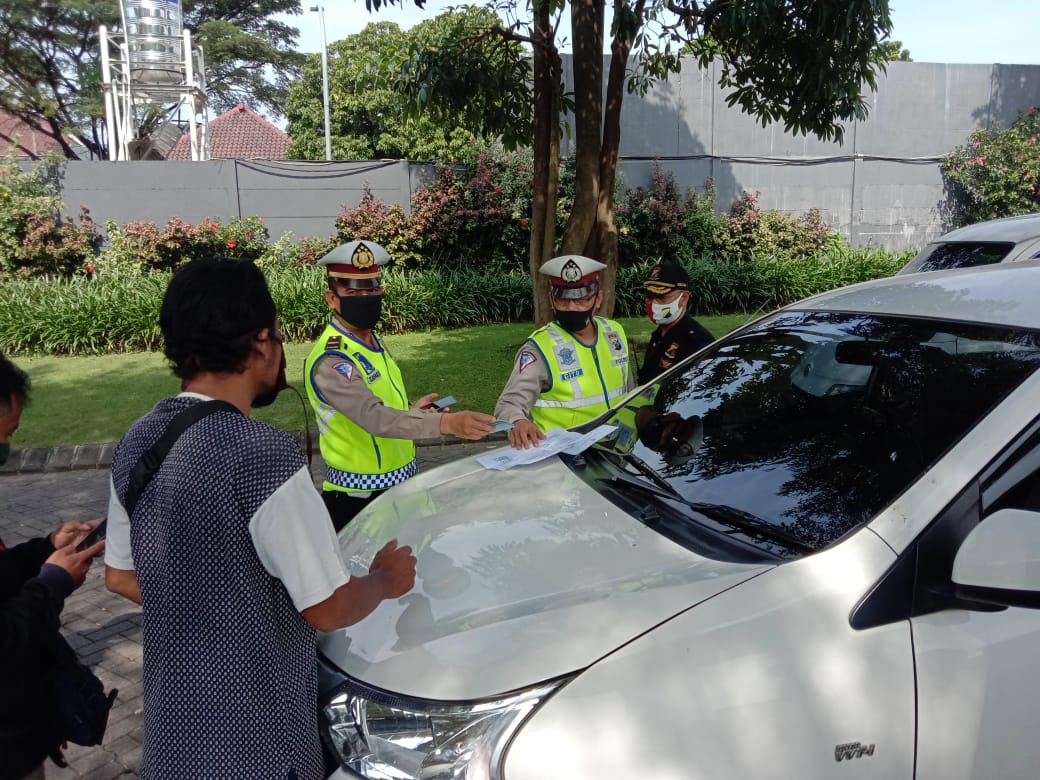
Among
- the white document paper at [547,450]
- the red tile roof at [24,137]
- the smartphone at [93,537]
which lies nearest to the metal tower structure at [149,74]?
the red tile roof at [24,137]

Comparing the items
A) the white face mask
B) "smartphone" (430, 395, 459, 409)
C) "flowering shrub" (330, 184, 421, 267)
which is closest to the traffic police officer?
the white face mask

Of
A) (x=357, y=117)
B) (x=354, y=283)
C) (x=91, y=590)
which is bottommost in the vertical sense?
(x=91, y=590)

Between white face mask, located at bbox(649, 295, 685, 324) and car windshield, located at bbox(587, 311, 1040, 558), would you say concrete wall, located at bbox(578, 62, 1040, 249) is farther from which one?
car windshield, located at bbox(587, 311, 1040, 558)

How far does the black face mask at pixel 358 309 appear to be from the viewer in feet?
10.9

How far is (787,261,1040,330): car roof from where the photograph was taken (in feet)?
7.16

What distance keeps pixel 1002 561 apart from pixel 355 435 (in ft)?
7.66

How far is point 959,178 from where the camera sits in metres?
16.6

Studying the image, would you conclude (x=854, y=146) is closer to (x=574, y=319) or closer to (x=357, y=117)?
(x=574, y=319)

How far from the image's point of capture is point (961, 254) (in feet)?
20.7

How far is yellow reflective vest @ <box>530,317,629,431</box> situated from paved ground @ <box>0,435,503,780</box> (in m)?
2.12

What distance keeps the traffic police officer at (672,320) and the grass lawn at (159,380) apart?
4.13 meters

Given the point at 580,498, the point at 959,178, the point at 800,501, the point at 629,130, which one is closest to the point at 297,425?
the point at 580,498

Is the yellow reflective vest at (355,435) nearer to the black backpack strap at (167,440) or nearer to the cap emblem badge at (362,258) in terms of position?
the cap emblem badge at (362,258)

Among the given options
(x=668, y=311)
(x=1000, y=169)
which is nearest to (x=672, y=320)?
(x=668, y=311)
